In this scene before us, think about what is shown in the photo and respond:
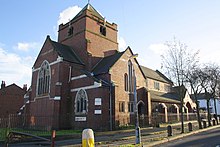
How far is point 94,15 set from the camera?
35812mm

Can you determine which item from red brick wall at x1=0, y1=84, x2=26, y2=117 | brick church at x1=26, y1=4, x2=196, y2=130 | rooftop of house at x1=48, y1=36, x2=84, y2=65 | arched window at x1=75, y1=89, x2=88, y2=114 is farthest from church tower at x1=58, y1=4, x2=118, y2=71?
red brick wall at x1=0, y1=84, x2=26, y2=117

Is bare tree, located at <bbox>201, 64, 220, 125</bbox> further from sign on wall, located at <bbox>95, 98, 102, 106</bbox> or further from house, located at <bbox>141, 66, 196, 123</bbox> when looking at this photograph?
sign on wall, located at <bbox>95, 98, 102, 106</bbox>

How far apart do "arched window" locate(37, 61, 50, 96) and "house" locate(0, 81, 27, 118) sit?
18533mm

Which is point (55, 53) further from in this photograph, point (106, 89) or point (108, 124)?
point (108, 124)

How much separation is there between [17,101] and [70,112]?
2568cm

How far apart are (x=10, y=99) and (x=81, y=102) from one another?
27649mm

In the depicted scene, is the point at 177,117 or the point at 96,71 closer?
the point at 96,71

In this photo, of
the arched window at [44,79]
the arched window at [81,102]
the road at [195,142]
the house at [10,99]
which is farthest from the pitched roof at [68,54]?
the house at [10,99]

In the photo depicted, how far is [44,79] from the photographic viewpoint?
102ft

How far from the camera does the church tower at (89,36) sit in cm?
3281

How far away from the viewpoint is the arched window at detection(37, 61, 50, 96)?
3008cm

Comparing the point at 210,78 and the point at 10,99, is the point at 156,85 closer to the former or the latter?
the point at 210,78

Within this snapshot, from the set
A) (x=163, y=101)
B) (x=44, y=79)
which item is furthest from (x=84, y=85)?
(x=163, y=101)

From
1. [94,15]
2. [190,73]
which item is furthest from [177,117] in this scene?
[94,15]
